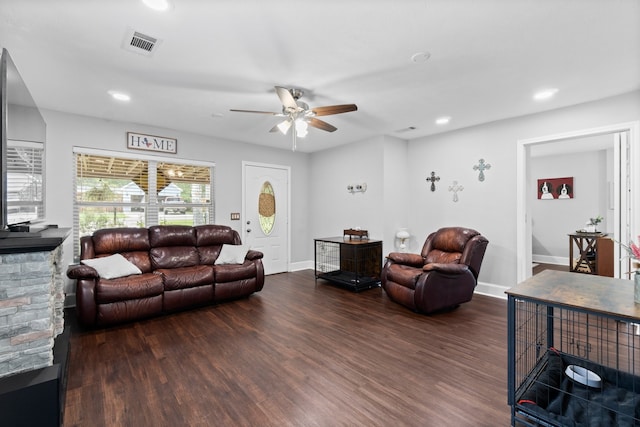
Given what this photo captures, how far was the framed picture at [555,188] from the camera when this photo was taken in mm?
6668

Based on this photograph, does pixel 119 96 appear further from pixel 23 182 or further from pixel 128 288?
pixel 128 288

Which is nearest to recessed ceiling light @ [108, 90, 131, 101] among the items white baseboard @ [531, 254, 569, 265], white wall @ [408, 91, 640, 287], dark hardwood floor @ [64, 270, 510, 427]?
dark hardwood floor @ [64, 270, 510, 427]

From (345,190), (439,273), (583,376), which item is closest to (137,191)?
(345,190)

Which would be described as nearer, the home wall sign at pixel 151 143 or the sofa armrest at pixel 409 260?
the sofa armrest at pixel 409 260

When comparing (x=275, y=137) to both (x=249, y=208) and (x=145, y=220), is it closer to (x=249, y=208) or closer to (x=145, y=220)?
(x=249, y=208)

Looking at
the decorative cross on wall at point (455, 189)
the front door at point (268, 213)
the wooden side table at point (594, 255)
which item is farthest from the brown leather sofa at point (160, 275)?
the wooden side table at point (594, 255)

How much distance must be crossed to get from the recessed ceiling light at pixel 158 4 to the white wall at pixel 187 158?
3.02m

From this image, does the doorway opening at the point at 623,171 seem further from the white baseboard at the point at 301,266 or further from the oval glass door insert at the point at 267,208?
the white baseboard at the point at 301,266

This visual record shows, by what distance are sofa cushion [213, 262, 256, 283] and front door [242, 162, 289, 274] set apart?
1334 millimetres

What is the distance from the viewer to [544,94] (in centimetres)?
330

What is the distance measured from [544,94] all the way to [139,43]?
4.04 meters

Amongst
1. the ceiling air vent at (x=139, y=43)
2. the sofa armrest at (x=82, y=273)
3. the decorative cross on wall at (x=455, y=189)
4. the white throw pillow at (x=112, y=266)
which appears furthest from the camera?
the decorative cross on wall at (x=455, y=189)

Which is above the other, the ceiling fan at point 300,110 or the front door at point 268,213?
the ceiling fan at point 300,110

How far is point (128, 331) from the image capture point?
10.4 feet
